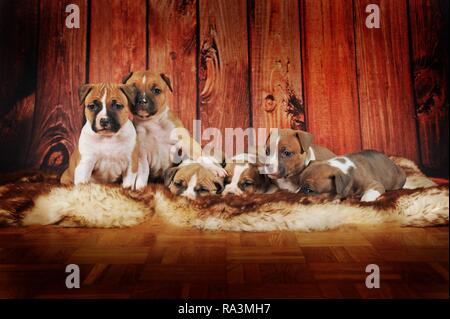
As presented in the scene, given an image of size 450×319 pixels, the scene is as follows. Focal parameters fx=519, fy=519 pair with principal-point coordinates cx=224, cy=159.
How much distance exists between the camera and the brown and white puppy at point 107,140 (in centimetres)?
247

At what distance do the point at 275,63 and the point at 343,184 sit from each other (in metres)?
0.76

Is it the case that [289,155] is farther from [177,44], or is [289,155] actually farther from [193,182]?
[177,44]

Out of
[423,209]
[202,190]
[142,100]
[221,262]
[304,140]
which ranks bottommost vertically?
[221,262]

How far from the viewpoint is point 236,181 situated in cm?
245

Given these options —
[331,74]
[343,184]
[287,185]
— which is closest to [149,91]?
[287,185]

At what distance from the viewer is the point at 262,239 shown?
2074 millimetres

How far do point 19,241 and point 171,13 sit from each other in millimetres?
1340

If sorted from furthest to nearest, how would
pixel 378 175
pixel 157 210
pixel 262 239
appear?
pixel 378 175 < pixel 157 210 < pixel 262 239

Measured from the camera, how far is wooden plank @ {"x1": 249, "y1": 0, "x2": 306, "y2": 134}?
2.67m

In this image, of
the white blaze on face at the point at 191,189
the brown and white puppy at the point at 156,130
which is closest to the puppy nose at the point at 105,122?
the brown and white puppy at the point at 156,130

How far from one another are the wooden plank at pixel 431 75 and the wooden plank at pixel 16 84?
6.48 feet

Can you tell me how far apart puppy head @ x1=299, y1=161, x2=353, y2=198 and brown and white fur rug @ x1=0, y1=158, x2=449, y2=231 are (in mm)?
49

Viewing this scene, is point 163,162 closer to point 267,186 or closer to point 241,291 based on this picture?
point 267,186
